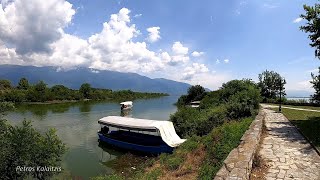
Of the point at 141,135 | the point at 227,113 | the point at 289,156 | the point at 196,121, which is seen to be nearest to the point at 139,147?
the point at 141,135

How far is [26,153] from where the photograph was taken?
15.3 m

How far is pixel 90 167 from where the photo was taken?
87.1 feet

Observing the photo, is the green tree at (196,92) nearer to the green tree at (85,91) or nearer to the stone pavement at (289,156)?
the green tree at (85,91)

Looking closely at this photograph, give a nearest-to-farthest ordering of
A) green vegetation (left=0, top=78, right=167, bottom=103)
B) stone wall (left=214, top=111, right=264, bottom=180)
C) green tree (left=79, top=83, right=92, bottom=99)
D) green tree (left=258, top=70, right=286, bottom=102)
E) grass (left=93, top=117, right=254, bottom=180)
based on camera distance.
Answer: stone wall (left=214, top=111, right=264, bottom=180) < grass (left=93, top=117, right=254, bottom=180) < green tree (left=258, top=70, right=286, bottom=102) < green vegetation (left=0, top=78, right=167, bottom=103) < green tree (left=79, top=83, right=92, bottom=99)

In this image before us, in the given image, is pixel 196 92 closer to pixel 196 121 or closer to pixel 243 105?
pixel 196 121

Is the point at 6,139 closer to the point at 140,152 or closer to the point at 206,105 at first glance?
the point at 140,152

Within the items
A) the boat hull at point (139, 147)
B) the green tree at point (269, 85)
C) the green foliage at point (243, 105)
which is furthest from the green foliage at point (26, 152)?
the green tree at point (269, 85)

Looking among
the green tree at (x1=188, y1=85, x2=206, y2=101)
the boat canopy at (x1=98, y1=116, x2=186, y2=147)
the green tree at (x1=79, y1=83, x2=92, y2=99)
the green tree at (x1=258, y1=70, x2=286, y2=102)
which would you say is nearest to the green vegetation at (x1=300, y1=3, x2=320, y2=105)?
the boat canopy at (x1=98, y1=116, x2=186, y2=147)

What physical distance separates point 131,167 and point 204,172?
13517mm

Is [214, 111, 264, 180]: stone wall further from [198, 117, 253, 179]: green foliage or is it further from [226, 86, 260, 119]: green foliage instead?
[226, 86, 260, 119]: green foliage

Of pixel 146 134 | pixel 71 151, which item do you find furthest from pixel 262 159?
pixel 71 151

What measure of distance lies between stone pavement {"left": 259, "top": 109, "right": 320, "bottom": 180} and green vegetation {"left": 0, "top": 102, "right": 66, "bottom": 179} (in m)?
11.8

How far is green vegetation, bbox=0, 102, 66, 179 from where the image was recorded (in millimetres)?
15062

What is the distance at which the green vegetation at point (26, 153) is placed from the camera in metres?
15.1
